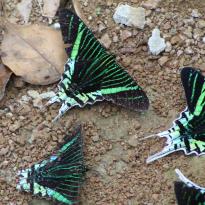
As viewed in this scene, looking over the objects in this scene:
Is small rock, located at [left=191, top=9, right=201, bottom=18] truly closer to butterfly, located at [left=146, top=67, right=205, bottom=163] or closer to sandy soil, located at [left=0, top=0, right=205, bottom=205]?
sandy soil, located at [left=0, top=0, right=205, bottom=205]

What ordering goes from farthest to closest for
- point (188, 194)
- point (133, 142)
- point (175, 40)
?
point (175, 40)
point (133, 142)
point (188, 194)

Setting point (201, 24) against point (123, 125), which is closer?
point (123, 125)

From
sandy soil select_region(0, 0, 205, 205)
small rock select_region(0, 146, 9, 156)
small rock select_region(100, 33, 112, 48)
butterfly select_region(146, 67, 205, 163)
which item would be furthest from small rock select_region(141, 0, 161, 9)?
small rock select_region(0, 146, 9, 156)

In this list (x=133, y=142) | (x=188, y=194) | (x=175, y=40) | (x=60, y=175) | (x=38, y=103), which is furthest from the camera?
(x=175, y=40)

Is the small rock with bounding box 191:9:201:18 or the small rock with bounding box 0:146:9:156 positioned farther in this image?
the small rock with bounding box 191:9:201:18

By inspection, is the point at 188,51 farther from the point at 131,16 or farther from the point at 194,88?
the point at 131,16

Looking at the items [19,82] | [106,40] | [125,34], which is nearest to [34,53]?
[19,82]

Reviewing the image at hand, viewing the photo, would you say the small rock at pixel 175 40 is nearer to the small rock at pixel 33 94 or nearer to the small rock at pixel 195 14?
the small rock at pixel 195 14

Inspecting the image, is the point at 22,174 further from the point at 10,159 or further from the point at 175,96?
the point at 175,96
